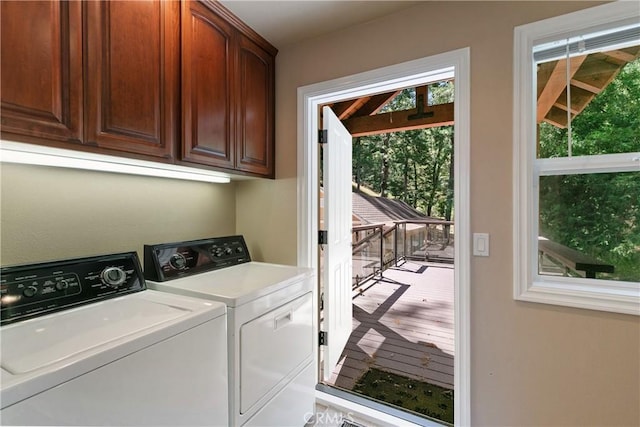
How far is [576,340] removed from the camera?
1.24 metres

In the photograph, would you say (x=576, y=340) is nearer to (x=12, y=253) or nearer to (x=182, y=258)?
(x=182, y=258)

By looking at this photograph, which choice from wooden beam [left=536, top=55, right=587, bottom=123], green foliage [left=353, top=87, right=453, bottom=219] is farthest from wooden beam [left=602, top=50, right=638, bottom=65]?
green foliage [left=353, top=87, right=453, bottom=219]

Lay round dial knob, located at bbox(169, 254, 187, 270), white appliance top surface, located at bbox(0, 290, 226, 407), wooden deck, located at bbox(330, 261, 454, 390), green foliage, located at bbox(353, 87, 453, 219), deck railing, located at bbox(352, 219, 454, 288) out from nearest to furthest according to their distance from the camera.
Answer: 1. white appliance top surface, located at bbox(0, 290, 226, 407)
2. round dial knob, located at bbox(169, 254, 187, 270)
3. wooden deck, located at bbox(330, 261, 454, 390)
4. deck railing, located at bbox(352, 219, 454, 288)
5. green foliage, located at bbox(353, 87, 453, 219)

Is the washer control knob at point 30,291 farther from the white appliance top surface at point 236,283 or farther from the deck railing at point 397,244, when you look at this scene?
the deck railing at point 397,244

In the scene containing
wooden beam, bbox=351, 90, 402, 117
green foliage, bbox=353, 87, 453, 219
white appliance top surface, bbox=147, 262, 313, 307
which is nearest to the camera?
white appliance top surface, bbox=147, 262, 313, 307

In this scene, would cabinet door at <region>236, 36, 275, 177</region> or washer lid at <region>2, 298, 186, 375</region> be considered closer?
washer lid at <region>2, 298, 186, 375</region>

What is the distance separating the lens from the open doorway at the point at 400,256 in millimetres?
2176

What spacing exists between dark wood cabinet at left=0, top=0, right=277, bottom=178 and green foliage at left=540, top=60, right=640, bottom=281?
1645mm

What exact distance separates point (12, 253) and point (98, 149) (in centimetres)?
56

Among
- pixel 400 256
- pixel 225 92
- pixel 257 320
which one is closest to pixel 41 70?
pixel 225 92

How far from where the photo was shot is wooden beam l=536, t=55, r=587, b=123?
1336 millimetres

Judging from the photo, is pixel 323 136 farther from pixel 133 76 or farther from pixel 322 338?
pixel 322 338

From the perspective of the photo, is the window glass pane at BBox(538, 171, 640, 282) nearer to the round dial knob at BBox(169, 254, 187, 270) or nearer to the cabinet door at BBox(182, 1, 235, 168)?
the cabinet door at BBox(182, 1, 235, 168)

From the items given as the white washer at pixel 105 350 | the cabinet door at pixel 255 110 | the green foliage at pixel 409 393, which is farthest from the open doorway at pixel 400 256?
the white washer at pixel 105 350
